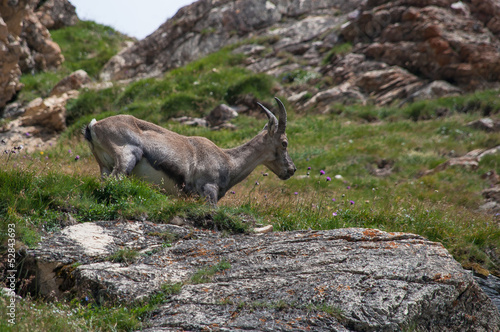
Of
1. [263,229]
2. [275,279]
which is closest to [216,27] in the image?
[263,229]

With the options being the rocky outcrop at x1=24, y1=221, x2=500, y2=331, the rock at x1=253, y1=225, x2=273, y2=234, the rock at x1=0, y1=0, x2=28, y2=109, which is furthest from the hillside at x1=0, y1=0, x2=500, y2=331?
the rock at x1=0, y1=0, x2=28, y2=109

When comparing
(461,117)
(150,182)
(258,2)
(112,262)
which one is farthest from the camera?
(258,2)

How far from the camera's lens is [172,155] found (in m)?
8.63

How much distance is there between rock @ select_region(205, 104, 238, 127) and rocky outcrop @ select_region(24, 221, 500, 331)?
12576 millimetres

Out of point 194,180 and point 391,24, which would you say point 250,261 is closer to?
point 194,180

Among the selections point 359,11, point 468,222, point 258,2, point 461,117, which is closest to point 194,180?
point 468,222

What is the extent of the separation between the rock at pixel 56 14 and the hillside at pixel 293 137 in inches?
19.7

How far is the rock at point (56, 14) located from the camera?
25766mm

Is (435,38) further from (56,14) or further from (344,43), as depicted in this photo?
(56,14)

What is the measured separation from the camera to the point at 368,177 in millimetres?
14398

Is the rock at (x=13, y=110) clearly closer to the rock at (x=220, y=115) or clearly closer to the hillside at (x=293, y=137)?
the hillside at (x=293, y=137)

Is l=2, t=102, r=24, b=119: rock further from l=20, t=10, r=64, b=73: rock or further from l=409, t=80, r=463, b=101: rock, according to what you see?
l=409, t=80, r=463, b=101: rock

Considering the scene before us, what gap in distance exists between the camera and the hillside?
19.0ft

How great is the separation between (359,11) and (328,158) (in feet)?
38.5
